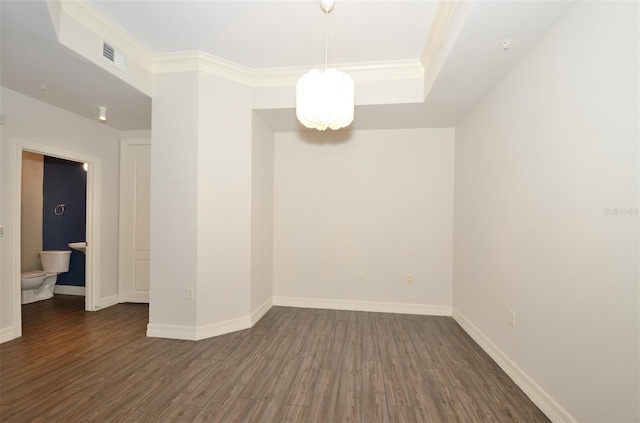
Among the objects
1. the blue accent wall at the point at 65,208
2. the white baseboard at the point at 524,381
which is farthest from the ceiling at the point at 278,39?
the white baseboard at the point at 524,381

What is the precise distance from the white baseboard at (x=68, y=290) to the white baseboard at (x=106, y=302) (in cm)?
95

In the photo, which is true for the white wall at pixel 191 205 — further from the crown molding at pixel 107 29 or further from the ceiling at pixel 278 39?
the ceiling at pixel 278 39

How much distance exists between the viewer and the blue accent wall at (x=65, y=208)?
4441 millimetres

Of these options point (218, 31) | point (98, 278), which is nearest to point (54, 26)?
point (218, 31)

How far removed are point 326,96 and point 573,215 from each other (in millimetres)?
1769

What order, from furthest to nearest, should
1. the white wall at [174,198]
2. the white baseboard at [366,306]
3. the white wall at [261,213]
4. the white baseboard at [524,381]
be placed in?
the white baseboard at [366,306] → the white wall at [261,213] → the white wall at [174,198] → the white baseboard at [524,381]

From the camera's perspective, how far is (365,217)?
12.8ft

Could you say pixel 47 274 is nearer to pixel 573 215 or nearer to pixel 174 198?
pixel 174 198

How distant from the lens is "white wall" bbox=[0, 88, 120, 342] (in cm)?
277

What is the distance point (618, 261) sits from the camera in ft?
4.40

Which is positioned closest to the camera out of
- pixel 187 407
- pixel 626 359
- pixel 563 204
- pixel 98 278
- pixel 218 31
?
pixel 626 359

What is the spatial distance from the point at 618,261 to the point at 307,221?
317 centimetres

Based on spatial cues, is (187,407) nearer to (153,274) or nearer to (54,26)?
(153,274)

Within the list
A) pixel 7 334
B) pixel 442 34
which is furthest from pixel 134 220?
pixel 442 34
